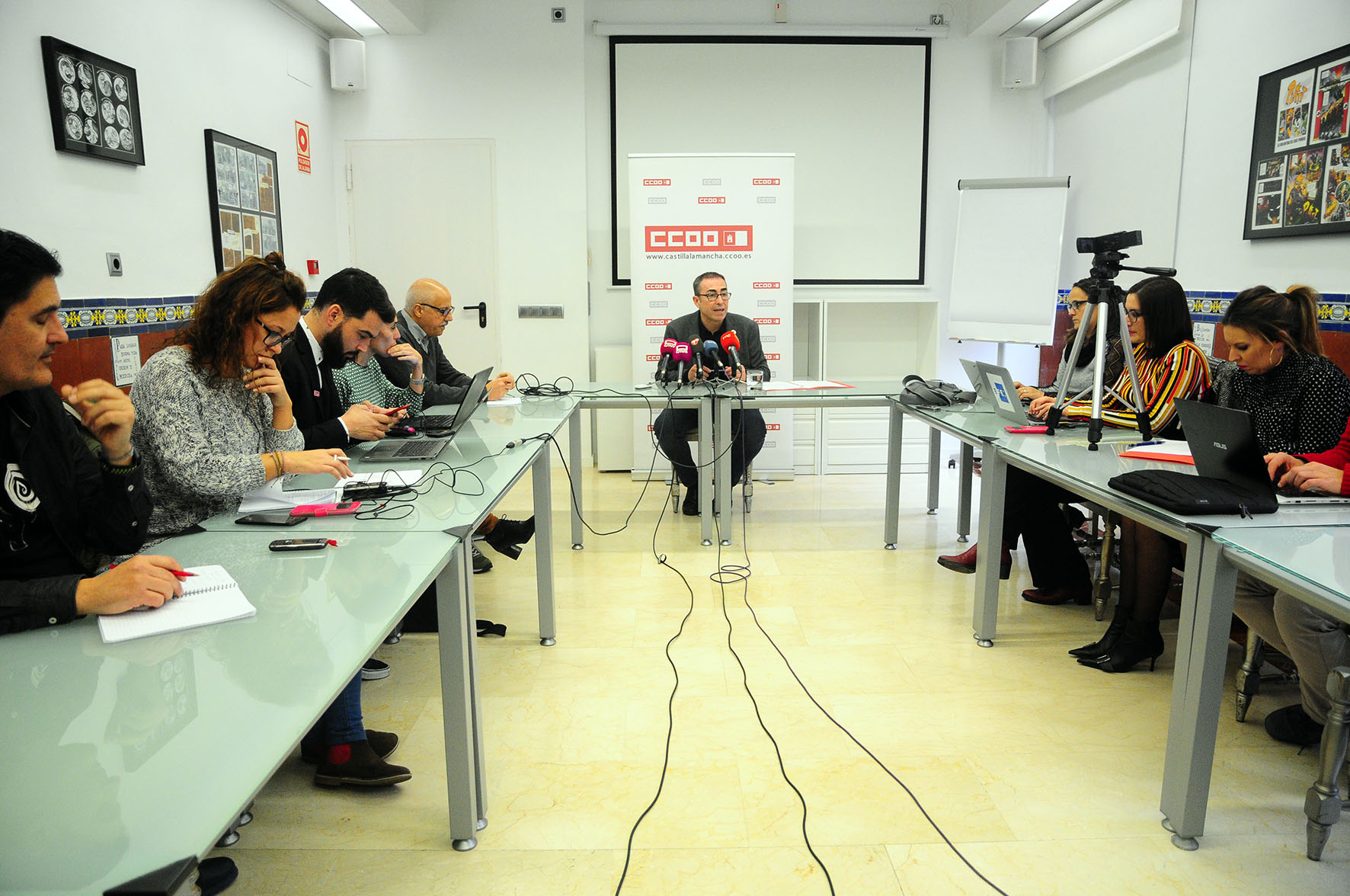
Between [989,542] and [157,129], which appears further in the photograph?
[157,129]

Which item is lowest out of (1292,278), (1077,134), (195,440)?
(195,440)

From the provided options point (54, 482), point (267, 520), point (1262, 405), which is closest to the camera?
point (54, 482)

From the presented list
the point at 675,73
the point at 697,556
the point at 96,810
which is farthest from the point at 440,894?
the point at 675,73

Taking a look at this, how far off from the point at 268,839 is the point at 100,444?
3.04 feet

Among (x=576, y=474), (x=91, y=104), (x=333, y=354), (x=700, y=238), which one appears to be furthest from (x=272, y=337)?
(x=700, y=238)

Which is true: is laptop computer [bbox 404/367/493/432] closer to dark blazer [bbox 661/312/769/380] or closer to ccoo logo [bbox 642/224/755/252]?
dark blazer [bbox 661/312/769/380]

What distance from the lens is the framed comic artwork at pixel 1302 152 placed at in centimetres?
331

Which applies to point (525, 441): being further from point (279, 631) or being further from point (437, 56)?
point (437, 56)


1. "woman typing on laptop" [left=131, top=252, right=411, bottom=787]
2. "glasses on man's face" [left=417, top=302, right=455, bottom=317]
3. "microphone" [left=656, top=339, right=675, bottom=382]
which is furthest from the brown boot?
"microphone" [left=656, top=339, right=675, bottom=382]

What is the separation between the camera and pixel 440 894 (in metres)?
1.73

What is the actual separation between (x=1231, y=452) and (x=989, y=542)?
1021 millimetres

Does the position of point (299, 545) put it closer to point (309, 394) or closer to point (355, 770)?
point (355, 770)

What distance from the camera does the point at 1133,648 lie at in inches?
109

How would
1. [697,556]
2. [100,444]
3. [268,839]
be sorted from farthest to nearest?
[697,556], [268,839], [100,444]
